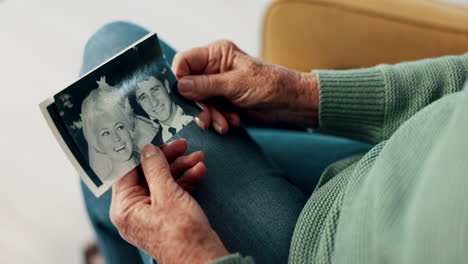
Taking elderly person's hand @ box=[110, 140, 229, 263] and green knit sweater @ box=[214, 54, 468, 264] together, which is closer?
green knit sweater @ box=[214, 54, 468, 264]

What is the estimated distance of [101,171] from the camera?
630mm

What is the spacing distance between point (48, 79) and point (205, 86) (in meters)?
1.02

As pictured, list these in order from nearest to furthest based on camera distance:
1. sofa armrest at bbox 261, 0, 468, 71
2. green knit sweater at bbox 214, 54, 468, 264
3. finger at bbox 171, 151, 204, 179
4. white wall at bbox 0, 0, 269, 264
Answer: green knit sweater at bbox 214, 54, 468, 264 → finger at bbox 171, 151, 204, 179 → sofa armrest at bbox 261, 0, 468, 71 → white wall at bbox 0, 0, 269, 264

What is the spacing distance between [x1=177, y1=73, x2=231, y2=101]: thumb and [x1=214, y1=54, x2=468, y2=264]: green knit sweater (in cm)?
16

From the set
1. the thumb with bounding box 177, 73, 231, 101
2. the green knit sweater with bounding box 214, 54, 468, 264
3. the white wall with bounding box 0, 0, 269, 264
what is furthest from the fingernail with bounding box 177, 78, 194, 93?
the white wall with bounding box 0, 0, 269, 264

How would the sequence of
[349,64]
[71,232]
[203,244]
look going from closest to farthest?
[203,244]
[349,64]
[71,232]

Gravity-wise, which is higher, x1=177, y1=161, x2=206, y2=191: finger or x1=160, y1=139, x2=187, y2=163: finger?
x1=160, y1=139, x2=187, y2=163: finger

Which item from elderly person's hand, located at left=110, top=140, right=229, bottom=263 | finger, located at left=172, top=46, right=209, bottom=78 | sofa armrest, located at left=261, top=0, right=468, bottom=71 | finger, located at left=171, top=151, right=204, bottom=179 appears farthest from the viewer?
sofa armrest, located at left=261, top=0, right=468, bottom=71

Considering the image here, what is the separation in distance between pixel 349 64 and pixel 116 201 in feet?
2.27

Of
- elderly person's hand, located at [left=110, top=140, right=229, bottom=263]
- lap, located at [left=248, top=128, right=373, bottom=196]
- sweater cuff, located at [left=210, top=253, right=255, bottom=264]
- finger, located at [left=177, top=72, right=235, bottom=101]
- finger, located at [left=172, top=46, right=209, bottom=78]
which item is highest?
finger, located at [left=172, top=46, right=209, bottom=78]

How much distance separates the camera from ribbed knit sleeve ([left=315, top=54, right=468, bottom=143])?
2.38 feet

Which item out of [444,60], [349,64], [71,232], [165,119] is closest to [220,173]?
[165,119]

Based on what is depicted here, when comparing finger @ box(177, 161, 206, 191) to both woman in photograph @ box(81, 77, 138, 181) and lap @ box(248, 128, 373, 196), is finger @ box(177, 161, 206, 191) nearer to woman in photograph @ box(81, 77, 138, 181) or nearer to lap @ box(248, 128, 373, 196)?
woman in photograph @ box(81, 77, 138, 181)

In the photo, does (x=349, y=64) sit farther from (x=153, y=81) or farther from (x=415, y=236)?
(x=415, y=236)
